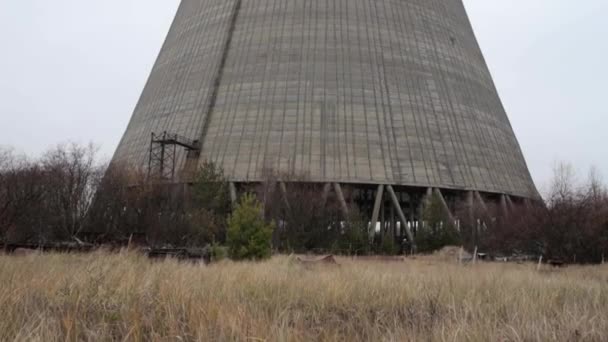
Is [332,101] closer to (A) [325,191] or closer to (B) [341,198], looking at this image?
(A) [325,191]

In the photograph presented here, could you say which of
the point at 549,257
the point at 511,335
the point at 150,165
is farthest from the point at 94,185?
the point at 511,335

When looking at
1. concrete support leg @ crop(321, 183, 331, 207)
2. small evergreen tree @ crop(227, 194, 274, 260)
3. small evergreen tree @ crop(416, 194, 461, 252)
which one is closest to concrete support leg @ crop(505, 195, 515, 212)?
small evergreen tree @ crop(416, 194, 461, 252)

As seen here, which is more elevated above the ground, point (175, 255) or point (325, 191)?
point (325, 191)

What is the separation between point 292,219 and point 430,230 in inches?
293

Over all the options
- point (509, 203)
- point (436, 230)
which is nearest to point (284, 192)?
point (436, 230)

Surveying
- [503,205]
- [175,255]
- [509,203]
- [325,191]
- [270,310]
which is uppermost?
[509,203]

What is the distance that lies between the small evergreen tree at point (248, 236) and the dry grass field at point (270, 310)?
9.29m

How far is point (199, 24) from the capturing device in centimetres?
3472

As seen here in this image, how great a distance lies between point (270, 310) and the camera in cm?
419

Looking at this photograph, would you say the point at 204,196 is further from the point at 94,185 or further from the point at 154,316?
the point at 154,316

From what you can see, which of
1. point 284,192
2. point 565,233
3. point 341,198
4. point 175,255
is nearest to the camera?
point 175,255

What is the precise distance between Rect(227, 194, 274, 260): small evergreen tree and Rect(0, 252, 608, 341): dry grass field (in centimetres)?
929

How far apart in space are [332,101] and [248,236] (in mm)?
14996

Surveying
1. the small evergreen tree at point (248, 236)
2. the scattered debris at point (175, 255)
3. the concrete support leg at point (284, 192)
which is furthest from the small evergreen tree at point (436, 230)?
the scattered debris at point (175, 255)
